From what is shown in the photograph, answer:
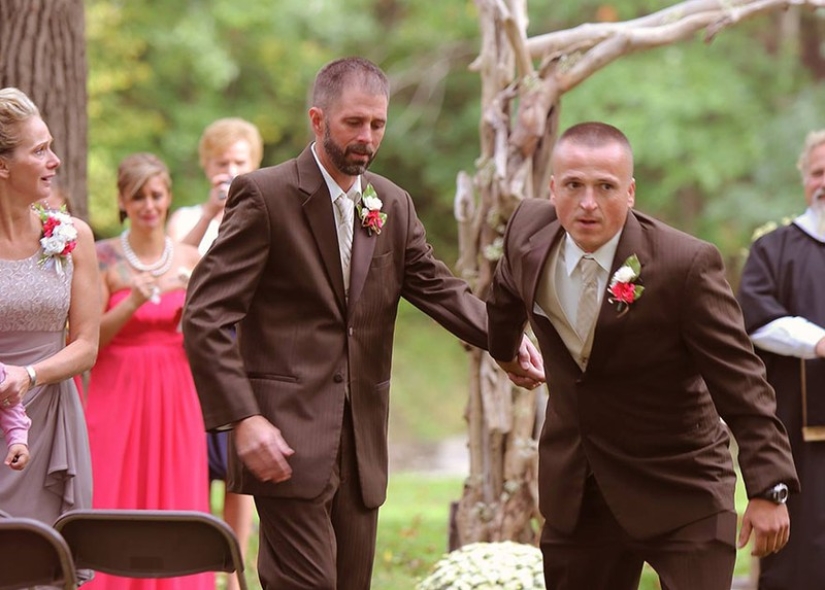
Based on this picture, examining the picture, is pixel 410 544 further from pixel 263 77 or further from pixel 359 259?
pixel 263 77

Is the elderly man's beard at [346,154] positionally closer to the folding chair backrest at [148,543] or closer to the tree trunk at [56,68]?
the folding chair backrest at [148,543]

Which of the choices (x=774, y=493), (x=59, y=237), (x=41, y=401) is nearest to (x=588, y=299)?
(x=774, y=493)

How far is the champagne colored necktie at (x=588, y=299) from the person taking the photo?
4363mm

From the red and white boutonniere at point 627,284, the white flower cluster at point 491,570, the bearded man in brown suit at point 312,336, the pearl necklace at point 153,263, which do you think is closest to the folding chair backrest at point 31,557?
the bearded man in brown suit at point 312,336

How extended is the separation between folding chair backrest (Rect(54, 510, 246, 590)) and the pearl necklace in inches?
133

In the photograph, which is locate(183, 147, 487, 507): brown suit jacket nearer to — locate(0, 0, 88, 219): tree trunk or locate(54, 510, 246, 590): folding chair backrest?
locate(54, 510, 246, 590): folding chair backrest

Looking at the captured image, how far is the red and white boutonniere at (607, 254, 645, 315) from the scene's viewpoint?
4.20m

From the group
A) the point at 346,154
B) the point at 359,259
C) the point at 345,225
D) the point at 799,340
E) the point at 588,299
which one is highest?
the point at 346,154

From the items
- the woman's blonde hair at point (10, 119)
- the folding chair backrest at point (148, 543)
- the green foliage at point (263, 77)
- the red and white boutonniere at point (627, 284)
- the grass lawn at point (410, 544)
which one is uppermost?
the green foliage at point (263, 77)

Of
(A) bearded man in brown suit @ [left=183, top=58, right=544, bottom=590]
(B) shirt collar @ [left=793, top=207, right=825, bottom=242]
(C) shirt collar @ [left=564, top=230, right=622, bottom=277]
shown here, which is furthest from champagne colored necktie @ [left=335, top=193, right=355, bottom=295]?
(B) shirt collar @ [left=793, top=207, right=825, bottom=242]

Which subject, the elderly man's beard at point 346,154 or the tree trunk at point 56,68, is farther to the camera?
the tree trunk at point 56,68

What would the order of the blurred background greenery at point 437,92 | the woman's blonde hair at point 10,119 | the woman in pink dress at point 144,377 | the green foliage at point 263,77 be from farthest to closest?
the green foliage at point 263,77
the blurred background greenery at point 437,92
the woman in pink dress at point 144,377
the woman's blonde hair at point 10,119

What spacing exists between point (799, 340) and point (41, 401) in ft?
11.6

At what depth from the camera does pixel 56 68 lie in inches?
298
